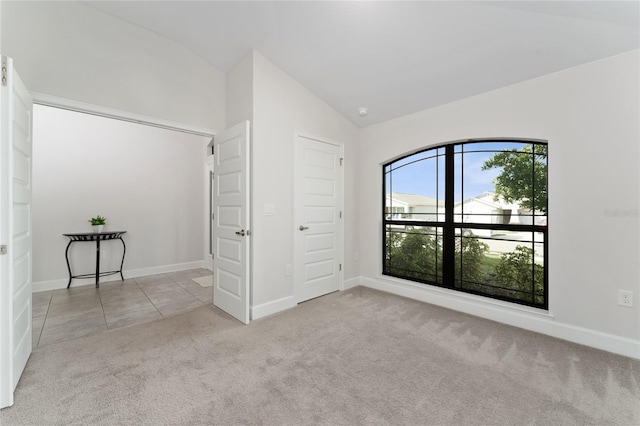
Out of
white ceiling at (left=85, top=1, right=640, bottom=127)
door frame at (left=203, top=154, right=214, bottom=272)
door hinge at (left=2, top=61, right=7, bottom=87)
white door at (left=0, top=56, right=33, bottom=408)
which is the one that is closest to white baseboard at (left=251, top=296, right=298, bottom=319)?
white door at (left=0, top=56, right=33, bottom=408)

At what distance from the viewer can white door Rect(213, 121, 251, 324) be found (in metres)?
2.86

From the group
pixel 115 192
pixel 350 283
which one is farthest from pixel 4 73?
pixel 350 283

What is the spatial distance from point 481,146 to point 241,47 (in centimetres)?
293

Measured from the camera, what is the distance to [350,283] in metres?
4.13

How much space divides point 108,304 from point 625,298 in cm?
533

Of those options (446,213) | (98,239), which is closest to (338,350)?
(446,213)

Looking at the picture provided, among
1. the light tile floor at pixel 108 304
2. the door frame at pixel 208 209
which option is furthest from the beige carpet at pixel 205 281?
the door frame at pixel 208 209

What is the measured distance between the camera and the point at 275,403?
165cm

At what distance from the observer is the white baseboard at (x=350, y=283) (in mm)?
4047

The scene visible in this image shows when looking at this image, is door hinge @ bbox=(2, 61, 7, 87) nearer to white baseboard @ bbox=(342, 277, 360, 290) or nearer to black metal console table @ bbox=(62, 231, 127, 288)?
black metal console table @ bbox=(62, 231, 127, 288)

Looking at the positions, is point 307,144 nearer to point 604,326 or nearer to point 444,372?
point 444,372

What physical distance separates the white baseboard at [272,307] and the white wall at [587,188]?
2174 millimetres

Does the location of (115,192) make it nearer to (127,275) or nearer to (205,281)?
(127,275)

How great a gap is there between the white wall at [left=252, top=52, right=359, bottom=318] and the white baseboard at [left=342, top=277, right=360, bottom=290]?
3.31 ft
